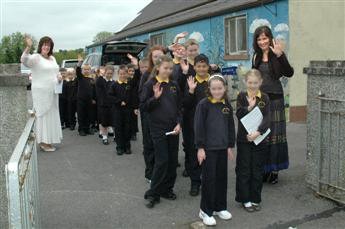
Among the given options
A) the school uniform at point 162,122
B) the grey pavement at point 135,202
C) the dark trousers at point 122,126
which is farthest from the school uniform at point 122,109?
the school uniform at point 162,122

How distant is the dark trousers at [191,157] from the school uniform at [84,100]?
569 centimetres

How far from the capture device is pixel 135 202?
562cm

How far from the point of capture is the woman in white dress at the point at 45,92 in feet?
28.0

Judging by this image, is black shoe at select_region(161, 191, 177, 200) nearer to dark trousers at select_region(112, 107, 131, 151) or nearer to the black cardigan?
the black cardigan

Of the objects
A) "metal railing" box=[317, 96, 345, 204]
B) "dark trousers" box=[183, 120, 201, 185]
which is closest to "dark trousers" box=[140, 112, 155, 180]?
"dark trousers" box=[183, 120, 201, 185]

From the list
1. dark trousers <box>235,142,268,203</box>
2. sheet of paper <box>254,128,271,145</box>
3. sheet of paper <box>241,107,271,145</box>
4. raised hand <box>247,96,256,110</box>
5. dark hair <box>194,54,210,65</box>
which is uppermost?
dark hair <box>194,54,210,65</box>

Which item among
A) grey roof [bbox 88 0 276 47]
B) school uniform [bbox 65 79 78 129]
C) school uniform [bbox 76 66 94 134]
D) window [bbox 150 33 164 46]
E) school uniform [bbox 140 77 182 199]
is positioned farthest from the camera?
window [bbox 150 33 164 46]

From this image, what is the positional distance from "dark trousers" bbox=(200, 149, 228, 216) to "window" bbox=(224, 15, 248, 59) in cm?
939

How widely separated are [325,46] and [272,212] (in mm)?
8589

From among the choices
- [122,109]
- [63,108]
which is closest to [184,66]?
[122,109]

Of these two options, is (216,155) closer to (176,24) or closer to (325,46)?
(325,46)

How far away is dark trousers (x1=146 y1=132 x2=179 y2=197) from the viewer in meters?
5.43

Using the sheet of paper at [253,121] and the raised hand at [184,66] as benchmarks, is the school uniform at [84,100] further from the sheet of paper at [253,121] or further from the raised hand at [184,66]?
the sheet of paper at [253,121]

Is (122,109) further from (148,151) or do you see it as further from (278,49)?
(278,49)
